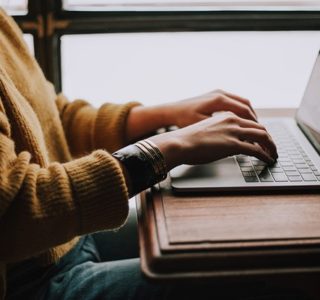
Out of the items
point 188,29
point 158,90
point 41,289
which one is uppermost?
point 188,29

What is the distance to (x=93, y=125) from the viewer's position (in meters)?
0.99

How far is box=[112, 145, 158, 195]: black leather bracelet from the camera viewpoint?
0.66 m

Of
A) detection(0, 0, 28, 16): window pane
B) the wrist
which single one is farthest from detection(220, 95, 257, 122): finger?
detection(0, 0, 28, 16): window pane

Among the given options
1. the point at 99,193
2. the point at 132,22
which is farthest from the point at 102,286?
the point at 132,22

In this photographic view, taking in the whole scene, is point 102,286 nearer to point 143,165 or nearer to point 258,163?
point 143,165

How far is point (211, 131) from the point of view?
729 millimetres

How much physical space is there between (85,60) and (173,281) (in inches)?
36.7

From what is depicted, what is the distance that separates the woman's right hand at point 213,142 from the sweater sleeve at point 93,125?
0.85 ft

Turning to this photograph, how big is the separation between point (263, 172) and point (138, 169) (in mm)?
231

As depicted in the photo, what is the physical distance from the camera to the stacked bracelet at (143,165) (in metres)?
0.66

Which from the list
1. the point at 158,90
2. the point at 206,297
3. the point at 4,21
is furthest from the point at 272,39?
the point at 206,297

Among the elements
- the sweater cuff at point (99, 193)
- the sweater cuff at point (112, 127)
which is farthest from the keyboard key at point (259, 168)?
the sweater cuff at point (112, 127)

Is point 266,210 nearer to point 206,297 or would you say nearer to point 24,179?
point 206,297

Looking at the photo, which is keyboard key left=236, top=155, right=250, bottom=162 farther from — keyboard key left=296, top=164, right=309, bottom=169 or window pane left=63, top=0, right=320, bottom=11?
window pane left=63, top=0, right=320, bottom=11
